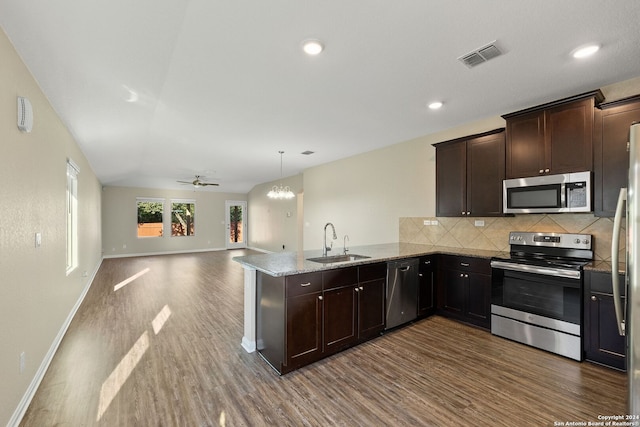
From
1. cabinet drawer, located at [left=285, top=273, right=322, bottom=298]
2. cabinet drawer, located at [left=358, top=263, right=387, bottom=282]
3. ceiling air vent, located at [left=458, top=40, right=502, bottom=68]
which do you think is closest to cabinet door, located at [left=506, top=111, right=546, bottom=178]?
ceiling air vent, located at [left=458, top=40, right=502, bottom=68]

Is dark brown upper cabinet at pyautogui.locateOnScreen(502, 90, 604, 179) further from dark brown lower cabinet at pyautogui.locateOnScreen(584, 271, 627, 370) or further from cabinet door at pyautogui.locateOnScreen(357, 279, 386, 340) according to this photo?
cabinet door at pyautogui.locateOnScreen(357, 279, 386, 340)

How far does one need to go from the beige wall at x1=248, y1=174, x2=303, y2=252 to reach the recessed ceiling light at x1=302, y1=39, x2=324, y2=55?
20.6 ft

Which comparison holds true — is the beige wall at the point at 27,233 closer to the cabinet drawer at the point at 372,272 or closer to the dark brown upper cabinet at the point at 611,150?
the cabinet drawer at the point at 372,272

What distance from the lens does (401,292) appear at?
11.4 feet

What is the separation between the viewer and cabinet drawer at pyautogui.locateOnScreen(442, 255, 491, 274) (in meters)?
3.39

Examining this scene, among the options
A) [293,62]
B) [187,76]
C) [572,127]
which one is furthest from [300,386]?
[572,127]

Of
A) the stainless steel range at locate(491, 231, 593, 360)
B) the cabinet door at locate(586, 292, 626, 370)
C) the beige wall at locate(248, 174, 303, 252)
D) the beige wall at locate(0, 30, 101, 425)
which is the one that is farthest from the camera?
the beige wall at locate(248, 174, 303, 252)

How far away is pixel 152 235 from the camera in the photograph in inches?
409

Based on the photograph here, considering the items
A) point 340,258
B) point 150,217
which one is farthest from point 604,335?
point 150,217

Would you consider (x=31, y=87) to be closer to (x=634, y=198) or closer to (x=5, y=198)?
(x=5, y=198)

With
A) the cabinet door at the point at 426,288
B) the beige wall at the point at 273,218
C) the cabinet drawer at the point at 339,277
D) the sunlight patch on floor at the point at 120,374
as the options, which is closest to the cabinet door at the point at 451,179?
the cabinet door at the point at 426,288

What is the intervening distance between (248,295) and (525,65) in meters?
3.39

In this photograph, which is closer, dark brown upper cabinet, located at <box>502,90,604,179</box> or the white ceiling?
the white ceiling

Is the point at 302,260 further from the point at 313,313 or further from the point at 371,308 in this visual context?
the point at 371,308
